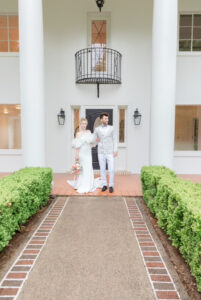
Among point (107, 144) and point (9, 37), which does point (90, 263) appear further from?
point (9, 37)

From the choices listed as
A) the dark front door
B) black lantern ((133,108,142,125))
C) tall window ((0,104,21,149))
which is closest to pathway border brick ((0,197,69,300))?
the dark front door

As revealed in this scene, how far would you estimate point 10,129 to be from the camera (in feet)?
27.1

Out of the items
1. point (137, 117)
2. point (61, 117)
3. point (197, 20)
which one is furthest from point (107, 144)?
point (197, 20)

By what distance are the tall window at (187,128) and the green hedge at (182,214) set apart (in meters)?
4.33

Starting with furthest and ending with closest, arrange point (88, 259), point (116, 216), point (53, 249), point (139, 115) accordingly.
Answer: point (139, 115) → point (116, 216) → point (53, 249) → point (88, 259)

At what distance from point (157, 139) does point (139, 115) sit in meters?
2.20

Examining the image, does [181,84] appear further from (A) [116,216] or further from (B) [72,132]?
(A) [116,216]

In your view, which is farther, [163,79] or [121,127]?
[121,127]

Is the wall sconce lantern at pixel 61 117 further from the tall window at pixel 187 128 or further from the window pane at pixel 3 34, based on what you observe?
the tall window at pixel 187 128

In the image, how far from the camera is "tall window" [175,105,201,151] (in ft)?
26.3

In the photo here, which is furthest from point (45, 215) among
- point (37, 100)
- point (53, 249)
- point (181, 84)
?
point (181, 84)

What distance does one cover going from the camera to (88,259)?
109 inches

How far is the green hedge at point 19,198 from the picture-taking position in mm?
2881

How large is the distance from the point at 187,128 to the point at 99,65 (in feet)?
12.5
